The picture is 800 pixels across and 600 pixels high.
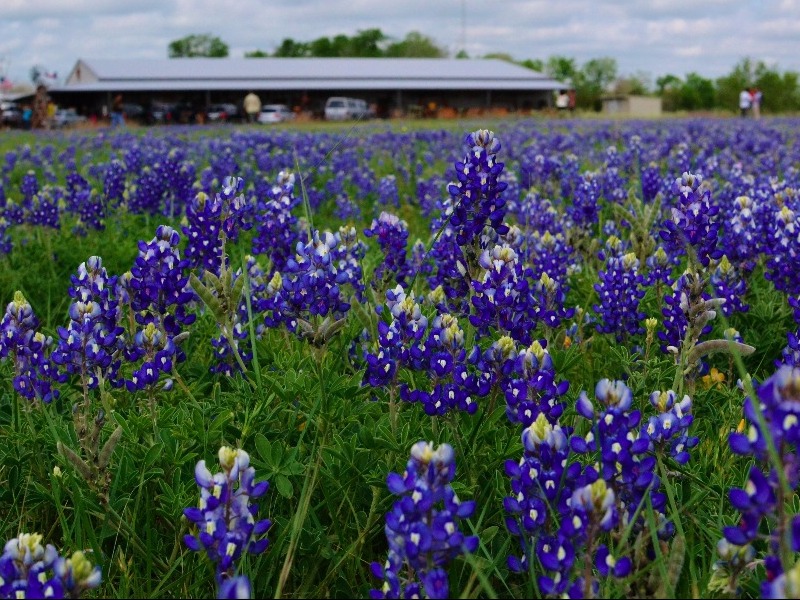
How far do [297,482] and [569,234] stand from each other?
3.33 m

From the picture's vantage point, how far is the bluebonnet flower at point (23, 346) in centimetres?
294

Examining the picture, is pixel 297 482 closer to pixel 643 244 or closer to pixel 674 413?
pixel 674 413

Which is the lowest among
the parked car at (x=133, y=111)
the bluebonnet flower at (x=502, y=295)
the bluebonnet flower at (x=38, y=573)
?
the bluebonnet flower at (x=38, y=573)

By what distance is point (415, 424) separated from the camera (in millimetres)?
2717

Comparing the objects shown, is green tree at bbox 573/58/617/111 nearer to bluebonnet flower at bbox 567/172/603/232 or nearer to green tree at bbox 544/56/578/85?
green tree at bbox 544/56/578/85

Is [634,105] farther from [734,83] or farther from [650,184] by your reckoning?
[650,184]

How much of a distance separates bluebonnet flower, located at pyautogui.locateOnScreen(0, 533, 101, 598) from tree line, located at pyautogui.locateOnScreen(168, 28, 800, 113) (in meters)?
78.7

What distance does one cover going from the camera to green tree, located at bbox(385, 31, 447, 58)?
10661 centimetres

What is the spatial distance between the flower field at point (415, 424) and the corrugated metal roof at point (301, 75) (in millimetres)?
53894

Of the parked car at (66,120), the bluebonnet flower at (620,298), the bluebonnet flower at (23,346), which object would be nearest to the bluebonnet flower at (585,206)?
the bluebonnet flower at (620,298)

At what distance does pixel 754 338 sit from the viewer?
12.4 ft

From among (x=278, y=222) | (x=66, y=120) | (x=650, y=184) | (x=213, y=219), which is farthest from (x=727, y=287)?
(x=66, y=120)

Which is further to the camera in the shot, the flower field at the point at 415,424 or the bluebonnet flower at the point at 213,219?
the bluebonnet flower at the point at 213,219

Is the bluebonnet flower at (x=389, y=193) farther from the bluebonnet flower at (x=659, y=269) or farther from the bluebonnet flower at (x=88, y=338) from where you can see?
the bluebonnet flower at (x=88, y=338)
